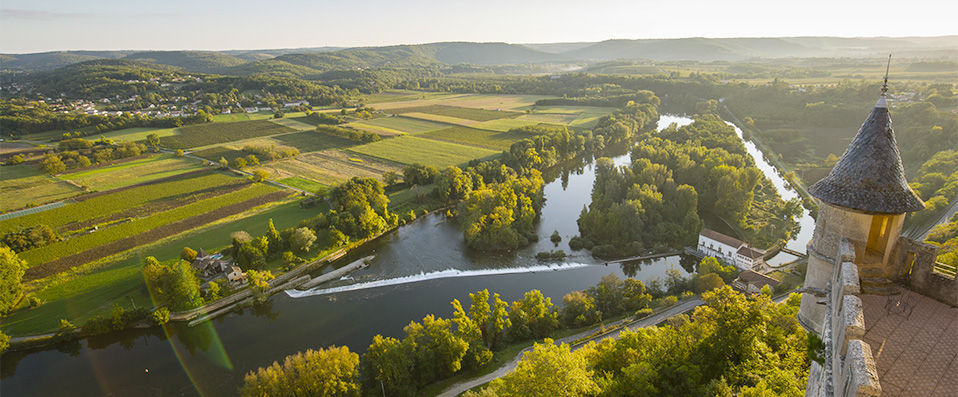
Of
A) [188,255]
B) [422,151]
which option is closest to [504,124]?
[422,151]

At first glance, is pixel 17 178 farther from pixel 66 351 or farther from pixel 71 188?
pixel 66 351

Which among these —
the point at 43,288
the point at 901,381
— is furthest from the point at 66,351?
the point at 901,381

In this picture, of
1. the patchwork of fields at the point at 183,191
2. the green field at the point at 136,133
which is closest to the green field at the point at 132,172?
the patchwork of fields at the point at 183,191

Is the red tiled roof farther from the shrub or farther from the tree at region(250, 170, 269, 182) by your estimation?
the tree at region(250, 170, 269, 182)

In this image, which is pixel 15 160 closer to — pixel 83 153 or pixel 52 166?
pixel 83 153

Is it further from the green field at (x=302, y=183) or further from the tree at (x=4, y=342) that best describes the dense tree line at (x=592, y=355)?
the green field at (x=302, y=183)
